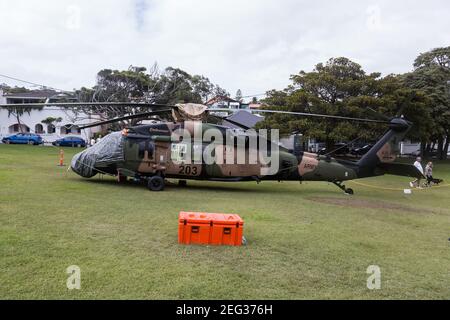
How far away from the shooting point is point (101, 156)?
14.4m

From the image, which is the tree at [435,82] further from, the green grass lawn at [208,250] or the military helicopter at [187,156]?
the green grass lawn at [208,250]

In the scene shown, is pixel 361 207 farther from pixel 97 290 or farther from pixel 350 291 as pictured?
pixel 97 290

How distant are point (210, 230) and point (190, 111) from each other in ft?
22.2

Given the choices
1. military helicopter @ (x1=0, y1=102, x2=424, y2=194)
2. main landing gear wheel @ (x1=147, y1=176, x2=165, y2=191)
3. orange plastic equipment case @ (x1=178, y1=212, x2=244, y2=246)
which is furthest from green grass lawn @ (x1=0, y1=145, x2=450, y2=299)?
military helicopter @ (x1=0, y1=102, x2=424, y2=194)

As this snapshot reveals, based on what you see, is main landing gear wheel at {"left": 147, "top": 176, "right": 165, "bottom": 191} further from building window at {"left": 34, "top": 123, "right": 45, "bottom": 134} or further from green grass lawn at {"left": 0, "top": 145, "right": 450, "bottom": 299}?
building window at {"left": 34, "top": 123, "right": 45, "bottom": 134}

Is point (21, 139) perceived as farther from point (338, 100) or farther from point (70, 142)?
point (338, 100)

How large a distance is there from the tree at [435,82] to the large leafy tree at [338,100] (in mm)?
4472

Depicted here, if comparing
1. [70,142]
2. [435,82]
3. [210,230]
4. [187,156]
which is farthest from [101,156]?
[70,142]

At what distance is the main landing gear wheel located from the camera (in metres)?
13.8

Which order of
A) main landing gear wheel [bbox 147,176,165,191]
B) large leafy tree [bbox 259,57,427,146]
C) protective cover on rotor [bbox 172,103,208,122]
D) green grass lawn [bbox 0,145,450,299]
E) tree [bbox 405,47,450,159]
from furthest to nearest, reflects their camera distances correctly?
1. tree [bbox 405,47,450,159]
2. large leafy tree [bbox 259,57,427,146]
3. main landing gear wheel [bbox 147,176,165,191]
4. protective cover on rotor [bbox 172,103,208,122]
5. green grass lawn [bbox 0,145,450,299]

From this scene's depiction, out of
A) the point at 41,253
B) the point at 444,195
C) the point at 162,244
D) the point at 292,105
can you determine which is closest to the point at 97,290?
the point at 41,253

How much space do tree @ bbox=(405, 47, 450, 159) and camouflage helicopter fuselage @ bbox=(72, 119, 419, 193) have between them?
60.4 feet

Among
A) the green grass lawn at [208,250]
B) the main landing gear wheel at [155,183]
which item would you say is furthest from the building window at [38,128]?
the main landing gear wheel at [155,183]

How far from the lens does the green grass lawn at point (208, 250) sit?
506cm
